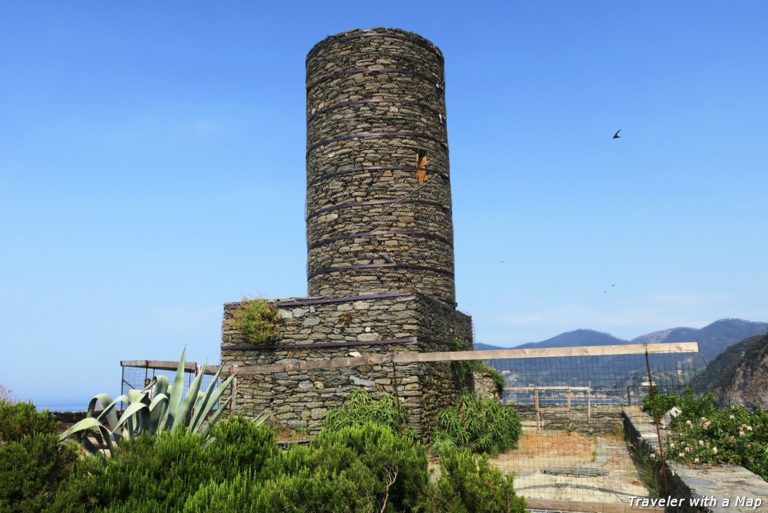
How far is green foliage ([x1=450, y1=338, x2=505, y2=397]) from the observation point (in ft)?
42.1

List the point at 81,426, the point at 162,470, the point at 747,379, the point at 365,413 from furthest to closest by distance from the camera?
the point at 747,379 → the point at 365,413 → the point at 81,426 → the point at 162,470

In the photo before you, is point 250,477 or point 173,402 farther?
point 173,402

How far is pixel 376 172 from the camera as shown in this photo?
13.8 meters

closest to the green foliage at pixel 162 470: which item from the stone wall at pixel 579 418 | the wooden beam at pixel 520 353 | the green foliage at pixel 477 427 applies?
the wooden beam at pixel 520 353

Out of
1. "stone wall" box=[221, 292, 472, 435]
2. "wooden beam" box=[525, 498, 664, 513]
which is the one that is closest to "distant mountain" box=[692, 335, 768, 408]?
"stone wall" box=[221, 292, 472, 435]

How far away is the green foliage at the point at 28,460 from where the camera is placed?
4.77 meters

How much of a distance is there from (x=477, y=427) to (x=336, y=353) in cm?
302

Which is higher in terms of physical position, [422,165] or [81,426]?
[422,165]

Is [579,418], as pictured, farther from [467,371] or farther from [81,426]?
[81,426]

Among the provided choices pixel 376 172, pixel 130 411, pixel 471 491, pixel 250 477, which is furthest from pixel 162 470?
pixel 376 172

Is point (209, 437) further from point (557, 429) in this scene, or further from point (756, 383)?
point (756, 383)

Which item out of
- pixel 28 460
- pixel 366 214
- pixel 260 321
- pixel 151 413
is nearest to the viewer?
pixel 28 460

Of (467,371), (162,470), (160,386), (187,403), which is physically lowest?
(162,470)

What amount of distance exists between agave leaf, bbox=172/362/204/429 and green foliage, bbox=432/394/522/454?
16.0ft
